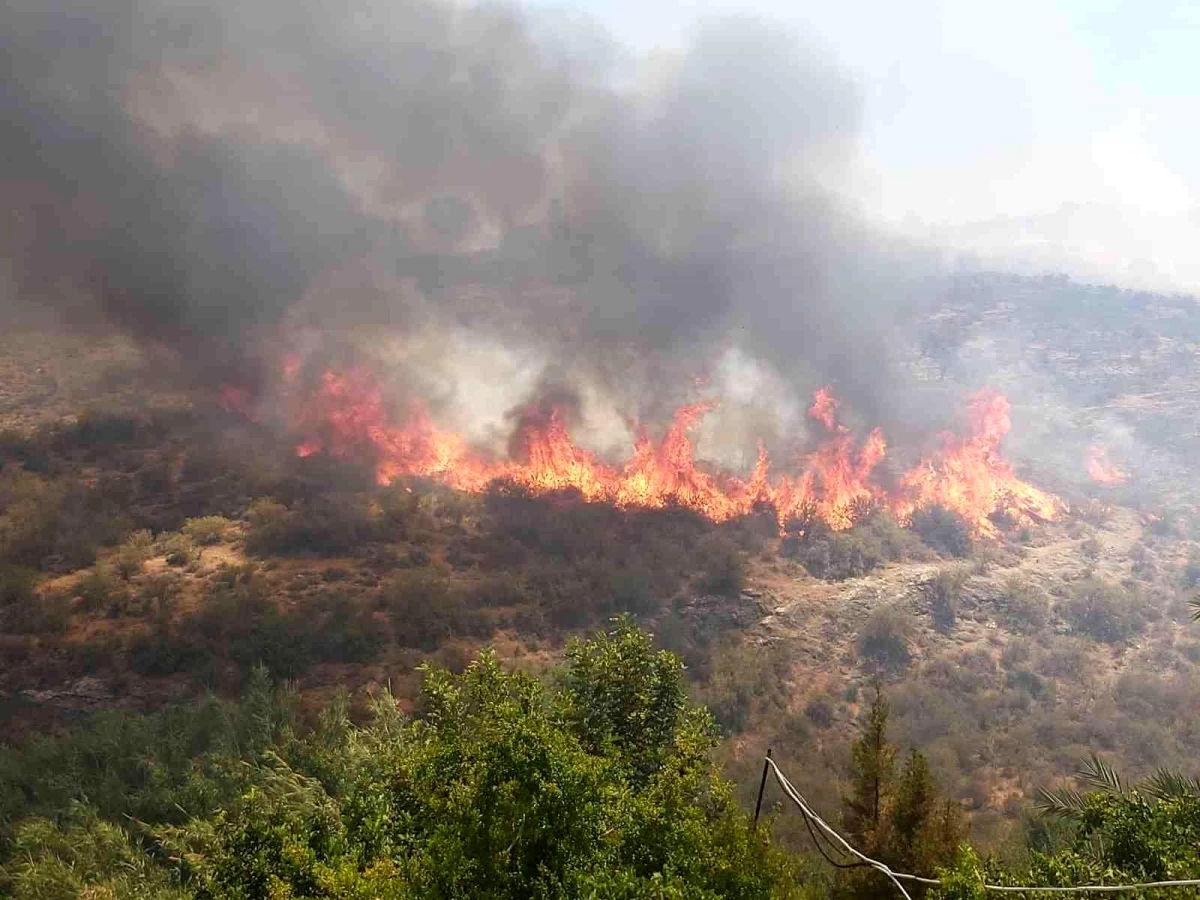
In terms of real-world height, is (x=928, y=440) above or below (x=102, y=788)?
above

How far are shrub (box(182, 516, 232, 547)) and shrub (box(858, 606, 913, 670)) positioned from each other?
50264 millimetres

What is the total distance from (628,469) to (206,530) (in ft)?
119

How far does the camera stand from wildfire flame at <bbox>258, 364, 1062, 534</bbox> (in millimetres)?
61438

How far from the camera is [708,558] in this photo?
54.2 m

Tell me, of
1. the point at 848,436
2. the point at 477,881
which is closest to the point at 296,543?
the point at 477,881

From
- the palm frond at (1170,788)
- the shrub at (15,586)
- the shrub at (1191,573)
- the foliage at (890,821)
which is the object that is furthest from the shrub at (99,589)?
the shrub at (1191,573)

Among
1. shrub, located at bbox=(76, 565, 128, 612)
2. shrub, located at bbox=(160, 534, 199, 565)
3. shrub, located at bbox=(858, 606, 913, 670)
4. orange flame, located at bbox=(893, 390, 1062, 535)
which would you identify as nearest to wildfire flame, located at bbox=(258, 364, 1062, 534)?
orange flame, located at bbox=(893, 390, 1062, 535)

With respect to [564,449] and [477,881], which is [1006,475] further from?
[477,881]

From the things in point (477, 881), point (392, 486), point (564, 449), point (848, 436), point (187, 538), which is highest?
point (848, 436)

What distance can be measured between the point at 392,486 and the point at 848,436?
1871 inches

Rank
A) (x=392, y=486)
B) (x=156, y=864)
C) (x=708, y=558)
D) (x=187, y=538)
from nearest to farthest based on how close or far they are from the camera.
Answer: (x=156, y=864) → (x=187, y=538) → (x=708, y=558) → (x=392, y=486)

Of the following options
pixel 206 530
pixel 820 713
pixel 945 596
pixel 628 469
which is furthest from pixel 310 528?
pixel 945 596

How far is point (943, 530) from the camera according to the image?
6200 cm

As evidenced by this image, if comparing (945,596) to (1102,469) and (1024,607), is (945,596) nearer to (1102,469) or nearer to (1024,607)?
(1024,607)
